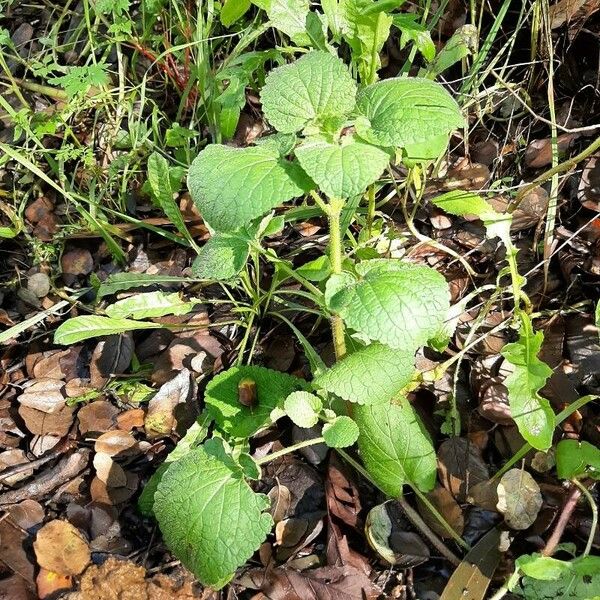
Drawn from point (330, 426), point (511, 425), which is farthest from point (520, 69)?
point (330, 426)

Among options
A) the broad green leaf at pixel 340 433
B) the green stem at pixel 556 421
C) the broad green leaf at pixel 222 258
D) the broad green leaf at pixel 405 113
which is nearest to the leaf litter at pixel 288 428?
the green stem at pixel 556 421

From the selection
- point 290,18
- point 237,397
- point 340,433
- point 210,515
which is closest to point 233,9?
point 290,18

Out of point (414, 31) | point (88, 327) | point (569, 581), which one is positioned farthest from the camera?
point (88, 327)

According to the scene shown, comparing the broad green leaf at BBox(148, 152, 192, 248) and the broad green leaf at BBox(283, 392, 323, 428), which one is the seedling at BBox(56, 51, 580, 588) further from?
the broad green leaf at BBox(148, 152, 192, 248)

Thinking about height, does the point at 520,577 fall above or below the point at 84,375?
below

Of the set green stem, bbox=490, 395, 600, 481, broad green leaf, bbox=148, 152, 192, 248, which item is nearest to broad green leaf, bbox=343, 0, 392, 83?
broad green leaf, bbox=148, 152, 192, 248

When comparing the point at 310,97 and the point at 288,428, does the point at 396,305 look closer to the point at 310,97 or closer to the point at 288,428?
the point at 310,97

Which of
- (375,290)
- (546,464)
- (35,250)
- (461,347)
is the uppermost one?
(375,290)

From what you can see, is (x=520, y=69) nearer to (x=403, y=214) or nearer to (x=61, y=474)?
(x=403, y=214)
